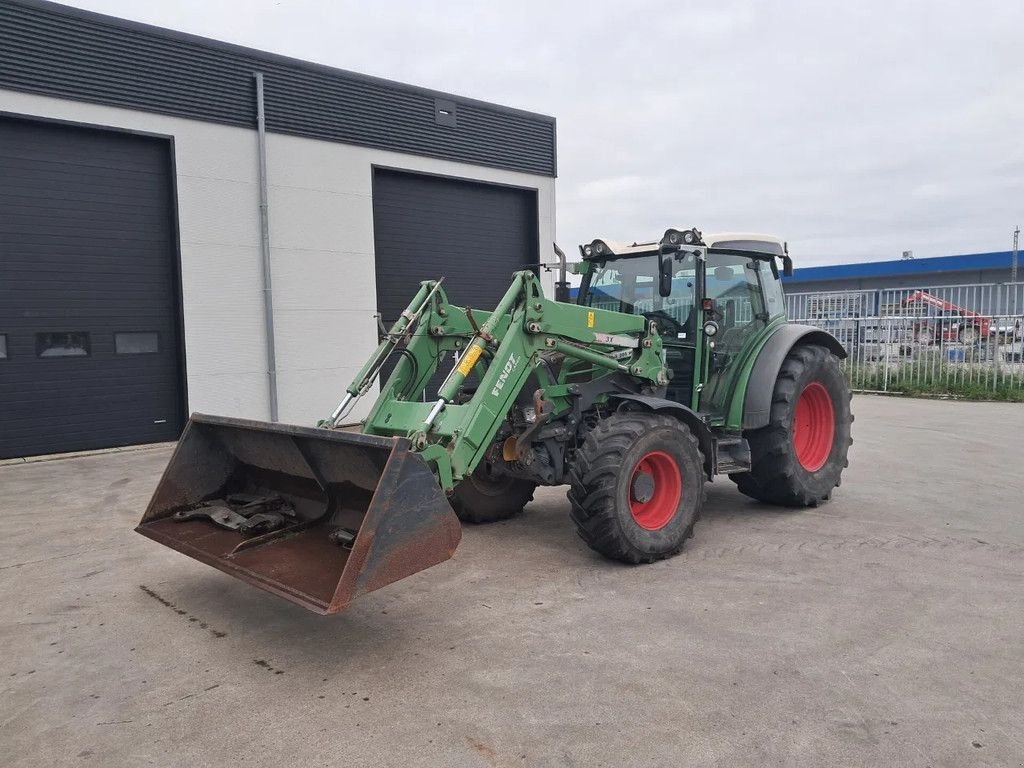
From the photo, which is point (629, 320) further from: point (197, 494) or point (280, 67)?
point (280, 67)

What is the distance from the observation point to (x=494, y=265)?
48.7 feet

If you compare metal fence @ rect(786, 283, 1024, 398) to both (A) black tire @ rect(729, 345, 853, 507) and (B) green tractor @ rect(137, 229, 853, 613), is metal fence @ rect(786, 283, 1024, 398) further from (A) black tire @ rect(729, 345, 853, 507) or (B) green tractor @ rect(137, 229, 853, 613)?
(B) green tractor @ rect(137, 229, 853, 613)

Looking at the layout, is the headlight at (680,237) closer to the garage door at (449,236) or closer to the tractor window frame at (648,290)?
the tractor window frame at (648,290)

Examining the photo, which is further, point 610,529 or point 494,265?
point 494,265

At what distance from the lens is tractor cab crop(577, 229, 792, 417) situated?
6129 mm

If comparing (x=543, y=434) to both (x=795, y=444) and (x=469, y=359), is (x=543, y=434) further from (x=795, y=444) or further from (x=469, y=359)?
(x=795, y=444)

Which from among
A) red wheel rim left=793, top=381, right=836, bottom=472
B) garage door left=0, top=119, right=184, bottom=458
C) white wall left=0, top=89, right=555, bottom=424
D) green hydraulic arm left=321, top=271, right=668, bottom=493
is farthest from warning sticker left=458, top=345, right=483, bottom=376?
garage door left=0, top=119, right=184, bottom=458

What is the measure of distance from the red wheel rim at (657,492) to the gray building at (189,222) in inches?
306

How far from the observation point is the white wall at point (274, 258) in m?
10.8

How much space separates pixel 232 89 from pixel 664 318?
27.2 feet

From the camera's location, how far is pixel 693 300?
6.16 m

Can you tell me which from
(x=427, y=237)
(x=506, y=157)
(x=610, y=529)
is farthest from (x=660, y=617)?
(x=506, y=157)

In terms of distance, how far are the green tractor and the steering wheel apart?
0.05 ft

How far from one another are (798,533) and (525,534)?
84.1 inches
